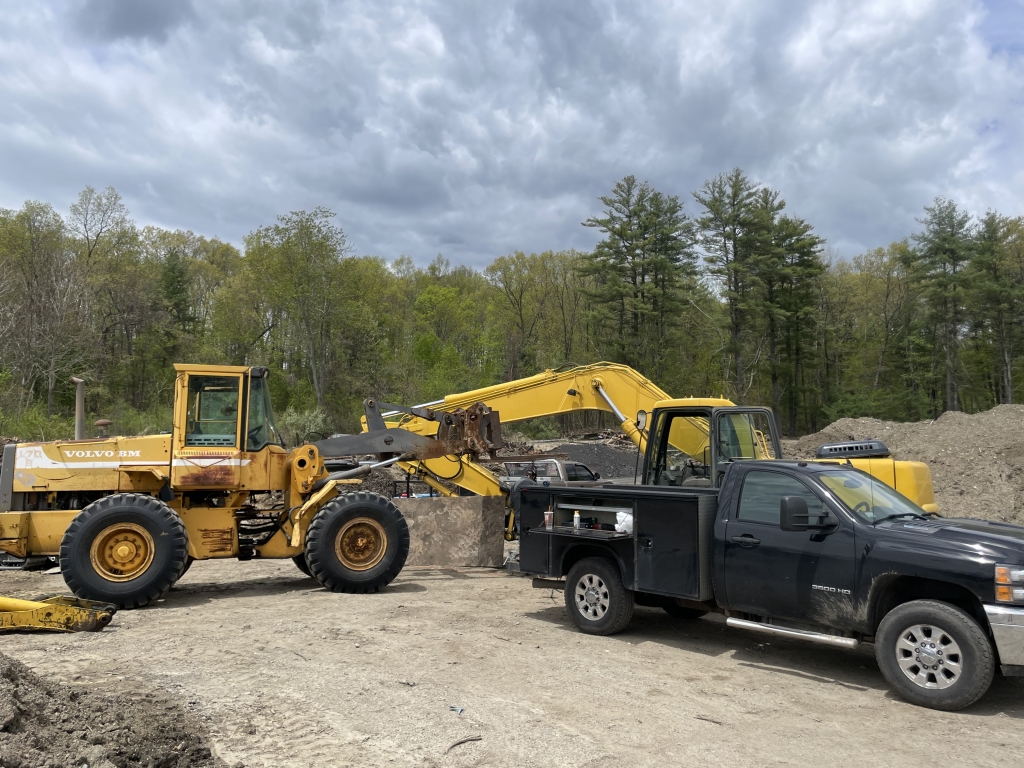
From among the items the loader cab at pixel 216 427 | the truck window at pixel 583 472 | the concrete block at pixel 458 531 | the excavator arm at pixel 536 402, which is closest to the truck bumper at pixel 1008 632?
the excavator arm at pixel 536 402

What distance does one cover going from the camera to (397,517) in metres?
10.2

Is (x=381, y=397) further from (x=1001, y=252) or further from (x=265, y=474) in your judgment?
(x=1001, y=252)

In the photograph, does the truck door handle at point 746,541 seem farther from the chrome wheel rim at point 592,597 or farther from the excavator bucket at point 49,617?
the excavator bucket at point 49,617

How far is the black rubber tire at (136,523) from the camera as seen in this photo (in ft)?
29.2

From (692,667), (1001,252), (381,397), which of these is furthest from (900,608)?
(1001,252)

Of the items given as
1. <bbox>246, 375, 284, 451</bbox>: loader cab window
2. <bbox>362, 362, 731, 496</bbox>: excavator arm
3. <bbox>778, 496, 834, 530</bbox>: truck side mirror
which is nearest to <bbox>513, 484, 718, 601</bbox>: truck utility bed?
<bbox>778, 496, 834, 530</bbox>: truck side mirror

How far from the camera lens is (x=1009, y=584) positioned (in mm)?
5395

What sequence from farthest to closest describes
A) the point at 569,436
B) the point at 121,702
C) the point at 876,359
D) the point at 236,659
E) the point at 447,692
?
the point at 876,359 < the point at 569,436 < the point at 236,659 < the point at 447,692 < the point at 121,702

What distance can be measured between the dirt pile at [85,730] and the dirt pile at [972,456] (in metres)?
16.6

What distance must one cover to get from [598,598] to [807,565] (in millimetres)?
2291

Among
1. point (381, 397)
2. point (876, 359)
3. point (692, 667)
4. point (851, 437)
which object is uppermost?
point (876, 359)

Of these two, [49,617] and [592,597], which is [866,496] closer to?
[592,597]

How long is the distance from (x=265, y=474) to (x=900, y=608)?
24.8 feet

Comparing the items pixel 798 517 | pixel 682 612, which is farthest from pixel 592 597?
pixel 798 517
